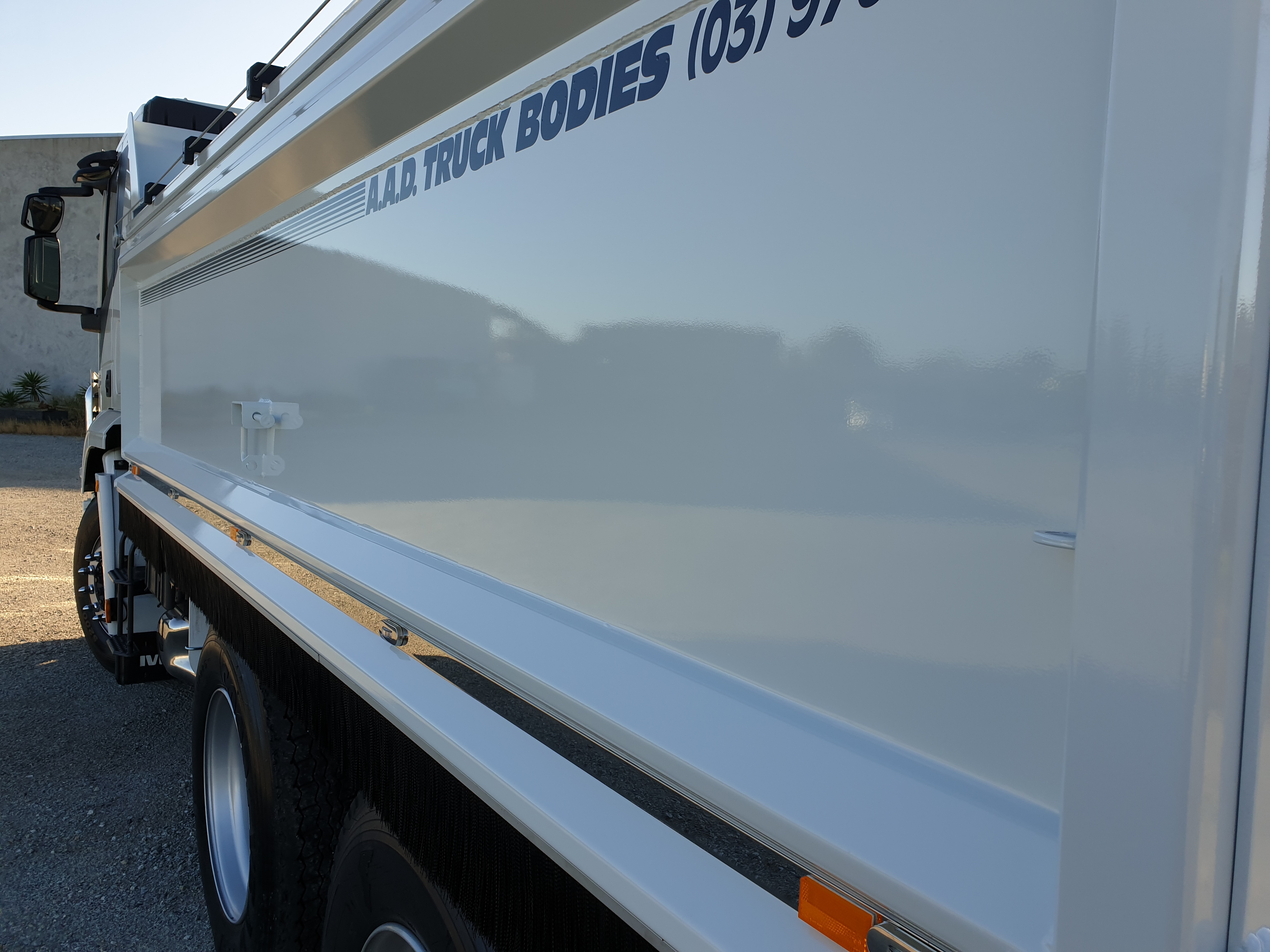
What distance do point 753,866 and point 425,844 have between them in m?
0.77

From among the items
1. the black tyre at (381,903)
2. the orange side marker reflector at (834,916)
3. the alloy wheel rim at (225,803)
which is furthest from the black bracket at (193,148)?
the orange side marker reflector at (834,916)

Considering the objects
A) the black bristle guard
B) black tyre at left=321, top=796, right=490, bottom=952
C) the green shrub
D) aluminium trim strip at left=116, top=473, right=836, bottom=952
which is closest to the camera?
aluminium trim strip at left=116, top=473, right=836, bottom=952

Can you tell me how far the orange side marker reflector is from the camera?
29.4 inches

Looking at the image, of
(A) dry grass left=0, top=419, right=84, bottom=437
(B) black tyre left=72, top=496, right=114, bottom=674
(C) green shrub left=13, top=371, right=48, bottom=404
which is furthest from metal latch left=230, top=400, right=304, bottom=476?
(C) green shrub left=13, top=371, right=48, bottom=404

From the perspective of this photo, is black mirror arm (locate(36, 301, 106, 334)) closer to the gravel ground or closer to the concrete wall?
the gravel ground

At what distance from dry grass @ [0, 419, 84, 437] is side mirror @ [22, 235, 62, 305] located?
548 inches

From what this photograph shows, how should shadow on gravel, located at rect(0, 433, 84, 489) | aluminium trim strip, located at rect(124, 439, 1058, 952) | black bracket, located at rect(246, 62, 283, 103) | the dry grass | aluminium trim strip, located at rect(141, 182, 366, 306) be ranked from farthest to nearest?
the dry grass < shadow on gravel, located at rect(0, 433, 84, 489) < black bracket, located at rect(246, 62, 283, 103) < aluminium trim strip, located at rect(141, 182, 366, 306) < aluminium trim strip, located at rect(124, 439, 1058, 952)

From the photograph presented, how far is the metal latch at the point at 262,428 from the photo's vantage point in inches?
86.1

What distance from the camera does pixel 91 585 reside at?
520cm

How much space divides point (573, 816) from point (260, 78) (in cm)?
217

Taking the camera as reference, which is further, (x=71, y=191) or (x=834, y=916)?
(x=71, y=191)

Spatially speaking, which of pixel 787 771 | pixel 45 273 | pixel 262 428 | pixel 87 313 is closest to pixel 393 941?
pixel 787 771

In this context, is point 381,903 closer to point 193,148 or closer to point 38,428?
point 193,148

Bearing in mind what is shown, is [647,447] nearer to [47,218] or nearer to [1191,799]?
[1191,799]
